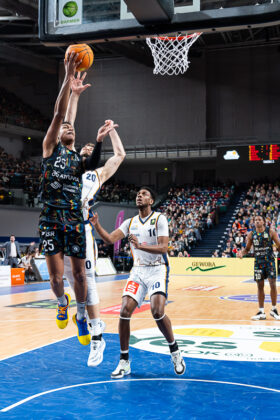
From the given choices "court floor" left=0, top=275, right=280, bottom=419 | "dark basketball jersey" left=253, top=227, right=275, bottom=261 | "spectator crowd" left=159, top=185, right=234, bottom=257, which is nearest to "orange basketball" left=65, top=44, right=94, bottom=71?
"court floor" left=0, top=275, right=280, bottom=419

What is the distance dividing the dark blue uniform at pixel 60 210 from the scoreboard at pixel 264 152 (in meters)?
22.3

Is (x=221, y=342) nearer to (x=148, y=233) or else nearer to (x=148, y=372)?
(x=148, y=372)

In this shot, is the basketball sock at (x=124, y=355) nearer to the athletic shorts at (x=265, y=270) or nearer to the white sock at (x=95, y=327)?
the white sock at (x=95, y=327)

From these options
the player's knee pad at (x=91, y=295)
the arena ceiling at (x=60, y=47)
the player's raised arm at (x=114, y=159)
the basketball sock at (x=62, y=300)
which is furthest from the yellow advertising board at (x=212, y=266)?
the basketball sock at (x=62, y=300)

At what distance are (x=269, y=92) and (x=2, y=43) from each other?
1930 cm

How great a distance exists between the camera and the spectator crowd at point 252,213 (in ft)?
75.0

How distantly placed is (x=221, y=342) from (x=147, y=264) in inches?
88.5

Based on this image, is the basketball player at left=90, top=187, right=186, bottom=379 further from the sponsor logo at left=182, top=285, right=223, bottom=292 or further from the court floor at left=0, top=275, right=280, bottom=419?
the sponsor logo at left=182, top=285, right=223, bottom=292

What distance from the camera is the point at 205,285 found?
17.2 meters

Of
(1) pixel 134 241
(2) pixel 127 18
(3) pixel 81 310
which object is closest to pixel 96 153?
(1) pixel 134 241

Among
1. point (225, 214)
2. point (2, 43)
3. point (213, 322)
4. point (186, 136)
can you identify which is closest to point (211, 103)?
point (186, 136)

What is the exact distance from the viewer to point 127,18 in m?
7.17

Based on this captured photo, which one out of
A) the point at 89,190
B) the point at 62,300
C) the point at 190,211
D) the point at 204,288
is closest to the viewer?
the point at 62,300

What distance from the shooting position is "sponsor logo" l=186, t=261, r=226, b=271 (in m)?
21.2
